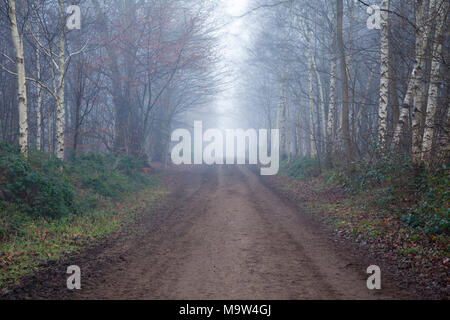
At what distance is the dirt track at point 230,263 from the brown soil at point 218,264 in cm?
1

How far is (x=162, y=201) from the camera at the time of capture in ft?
45.1

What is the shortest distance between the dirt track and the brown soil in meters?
0.01

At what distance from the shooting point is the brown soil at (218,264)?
5.14 metres

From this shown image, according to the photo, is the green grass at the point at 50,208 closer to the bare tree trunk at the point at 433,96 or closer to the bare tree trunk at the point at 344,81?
the bare tree trunk at the point at 344,81

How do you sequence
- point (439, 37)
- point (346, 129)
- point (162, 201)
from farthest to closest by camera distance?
1. point (346, 129)
2. point (162, 201)
3. point (439, 37)

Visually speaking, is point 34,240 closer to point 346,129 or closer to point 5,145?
point 5,145

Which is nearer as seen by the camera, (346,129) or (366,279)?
(366,279)

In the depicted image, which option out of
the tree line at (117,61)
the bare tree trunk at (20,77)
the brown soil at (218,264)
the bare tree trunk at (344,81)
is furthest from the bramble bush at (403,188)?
the tree line at (117,61)

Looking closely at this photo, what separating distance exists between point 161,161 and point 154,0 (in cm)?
1328

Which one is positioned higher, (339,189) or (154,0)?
(154,0)

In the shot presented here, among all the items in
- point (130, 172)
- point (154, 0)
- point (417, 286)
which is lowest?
point (417, 286)

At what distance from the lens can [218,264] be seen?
20.9 ft

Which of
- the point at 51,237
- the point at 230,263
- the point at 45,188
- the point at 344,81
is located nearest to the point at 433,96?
the point at 344,81

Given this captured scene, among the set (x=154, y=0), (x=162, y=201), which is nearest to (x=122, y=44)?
(x=154, y=0)
